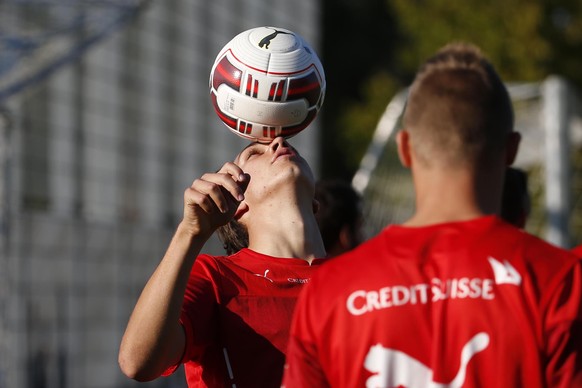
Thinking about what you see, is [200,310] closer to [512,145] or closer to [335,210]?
[512,145]

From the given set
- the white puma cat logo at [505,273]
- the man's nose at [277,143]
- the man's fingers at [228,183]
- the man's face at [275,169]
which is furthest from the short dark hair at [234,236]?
the white puma cat logo at [505,273]

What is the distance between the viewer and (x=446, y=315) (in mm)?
2555

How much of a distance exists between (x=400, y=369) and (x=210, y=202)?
82cm

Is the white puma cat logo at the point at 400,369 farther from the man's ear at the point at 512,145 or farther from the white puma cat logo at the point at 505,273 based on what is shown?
the man's ear at the point at 512,145

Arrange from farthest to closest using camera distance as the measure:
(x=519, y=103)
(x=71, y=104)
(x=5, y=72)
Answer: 1. (x=71, y=104)
2. (x=519, y=103)
3. (x=5, y=72)

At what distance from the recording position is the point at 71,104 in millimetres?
21781

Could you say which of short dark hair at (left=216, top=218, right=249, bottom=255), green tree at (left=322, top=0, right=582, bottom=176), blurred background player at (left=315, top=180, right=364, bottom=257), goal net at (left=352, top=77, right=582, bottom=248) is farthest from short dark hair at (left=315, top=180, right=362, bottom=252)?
green tree at (left=322, top=0, right=582, bottom=176)

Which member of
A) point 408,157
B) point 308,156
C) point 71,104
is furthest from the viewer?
point 308,156

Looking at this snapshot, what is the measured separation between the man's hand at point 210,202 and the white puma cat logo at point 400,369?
2.50 ft

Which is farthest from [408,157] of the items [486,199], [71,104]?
[71,104]

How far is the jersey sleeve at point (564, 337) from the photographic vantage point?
2498 millimetres

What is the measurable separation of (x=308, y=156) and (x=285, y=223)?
81.0 ft

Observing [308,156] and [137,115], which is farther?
[308,156]

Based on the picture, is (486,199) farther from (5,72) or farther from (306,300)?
(5,72)
